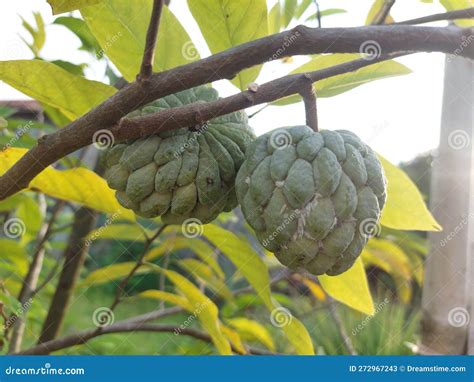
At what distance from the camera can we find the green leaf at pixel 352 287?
1341mm

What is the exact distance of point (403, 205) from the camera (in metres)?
1.30

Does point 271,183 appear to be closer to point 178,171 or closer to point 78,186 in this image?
point 178,171

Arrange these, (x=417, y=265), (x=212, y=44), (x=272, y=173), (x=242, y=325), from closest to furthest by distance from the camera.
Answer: (x=272, y=173), (x=212, y=44), (x=242, y=325), (x=417, y=265)

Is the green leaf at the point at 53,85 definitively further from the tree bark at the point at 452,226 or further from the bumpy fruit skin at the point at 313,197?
the tree bark at the point at 452,226

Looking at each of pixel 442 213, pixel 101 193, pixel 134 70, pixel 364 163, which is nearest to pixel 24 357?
pixel 101 193

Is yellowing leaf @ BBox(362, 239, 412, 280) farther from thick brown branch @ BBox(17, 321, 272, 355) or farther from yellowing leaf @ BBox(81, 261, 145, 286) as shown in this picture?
thick brown branch @ BBox(17, 321, 272, 355)

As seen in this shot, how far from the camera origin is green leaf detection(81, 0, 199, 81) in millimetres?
1175

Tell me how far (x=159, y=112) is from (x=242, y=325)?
56.9 inches

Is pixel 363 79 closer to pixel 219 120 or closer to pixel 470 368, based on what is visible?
pixel 219 120

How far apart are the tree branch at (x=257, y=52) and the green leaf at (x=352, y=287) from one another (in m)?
0.55

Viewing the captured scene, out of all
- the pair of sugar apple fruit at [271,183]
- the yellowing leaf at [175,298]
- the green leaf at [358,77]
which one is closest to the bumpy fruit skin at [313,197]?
the pair of sugar apple fruit at [271,183]

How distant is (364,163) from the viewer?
99 centimetres

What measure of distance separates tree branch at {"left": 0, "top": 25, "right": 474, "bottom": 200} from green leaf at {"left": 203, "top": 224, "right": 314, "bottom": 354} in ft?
1.64

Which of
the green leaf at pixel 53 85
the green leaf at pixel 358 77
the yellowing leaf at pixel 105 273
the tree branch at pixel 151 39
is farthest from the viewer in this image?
the yellowing leaf at pixel 105 273
